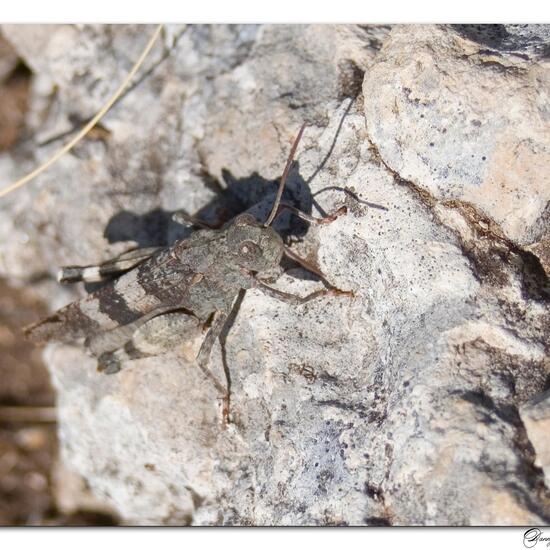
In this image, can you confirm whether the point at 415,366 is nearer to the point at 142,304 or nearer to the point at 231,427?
the point at 231,427

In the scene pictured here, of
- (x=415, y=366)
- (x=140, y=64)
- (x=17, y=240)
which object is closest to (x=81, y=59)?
(x=140, y=64)

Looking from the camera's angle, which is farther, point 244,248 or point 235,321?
point 235,321

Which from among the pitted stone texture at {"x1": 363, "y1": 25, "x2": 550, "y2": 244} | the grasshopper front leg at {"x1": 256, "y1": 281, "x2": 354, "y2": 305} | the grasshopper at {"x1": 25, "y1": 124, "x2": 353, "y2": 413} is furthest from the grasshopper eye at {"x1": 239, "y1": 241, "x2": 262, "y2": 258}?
the pitted stone texture at {"x1": 363, "y1": 25, "x2": 550, "y2": 244}

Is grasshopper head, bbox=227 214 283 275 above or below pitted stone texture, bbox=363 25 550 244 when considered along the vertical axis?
below

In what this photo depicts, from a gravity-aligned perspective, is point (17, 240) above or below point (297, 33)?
below

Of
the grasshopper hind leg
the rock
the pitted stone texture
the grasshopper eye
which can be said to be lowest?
the grasshopper hind leg

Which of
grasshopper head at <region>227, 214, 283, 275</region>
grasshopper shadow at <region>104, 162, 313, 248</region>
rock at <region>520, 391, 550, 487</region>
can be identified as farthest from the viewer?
grasshopper shadow at <region>104, 162, 313, 248</region>

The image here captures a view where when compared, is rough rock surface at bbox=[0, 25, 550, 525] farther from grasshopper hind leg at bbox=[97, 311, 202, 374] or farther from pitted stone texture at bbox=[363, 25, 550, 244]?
grasshopper hind leg at bbox=[97, 311, 202, 374]
